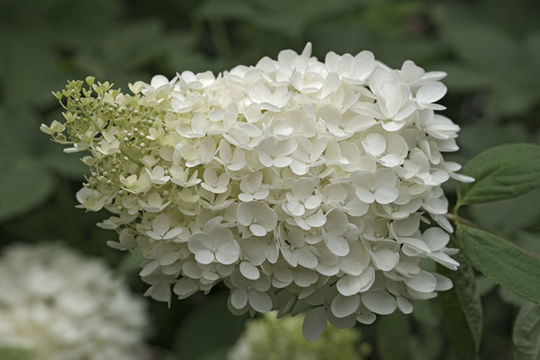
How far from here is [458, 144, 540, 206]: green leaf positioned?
0.76 m

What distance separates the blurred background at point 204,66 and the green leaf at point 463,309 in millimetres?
465

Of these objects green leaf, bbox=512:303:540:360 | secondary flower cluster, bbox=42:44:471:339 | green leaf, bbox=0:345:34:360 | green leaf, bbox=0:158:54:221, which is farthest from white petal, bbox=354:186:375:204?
green leaf, bbox=0:158:54:221

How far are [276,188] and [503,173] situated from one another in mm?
292

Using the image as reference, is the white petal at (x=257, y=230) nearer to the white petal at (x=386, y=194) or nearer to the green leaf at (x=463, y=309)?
the white petal at (x=386, y=194)

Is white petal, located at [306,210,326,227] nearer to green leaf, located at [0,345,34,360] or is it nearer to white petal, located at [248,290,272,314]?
white petal, located at [248,290,272,314]

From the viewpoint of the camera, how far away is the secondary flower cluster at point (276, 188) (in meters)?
0.64

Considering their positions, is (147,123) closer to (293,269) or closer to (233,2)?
(293,269)

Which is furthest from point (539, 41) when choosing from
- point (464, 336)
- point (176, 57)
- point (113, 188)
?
point (113, 188)

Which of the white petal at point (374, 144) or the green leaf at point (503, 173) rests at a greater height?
the white petal at point (374, 144)

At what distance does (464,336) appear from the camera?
795 mm

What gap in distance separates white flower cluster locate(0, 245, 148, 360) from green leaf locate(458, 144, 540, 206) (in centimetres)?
92

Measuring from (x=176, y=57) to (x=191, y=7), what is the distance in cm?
54

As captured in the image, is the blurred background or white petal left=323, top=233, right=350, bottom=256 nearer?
white petal left=323, top=233, right=350, bottom=256

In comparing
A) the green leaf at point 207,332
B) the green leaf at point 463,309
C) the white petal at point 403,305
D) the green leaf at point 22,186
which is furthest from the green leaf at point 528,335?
the green leaf at point 22,186
